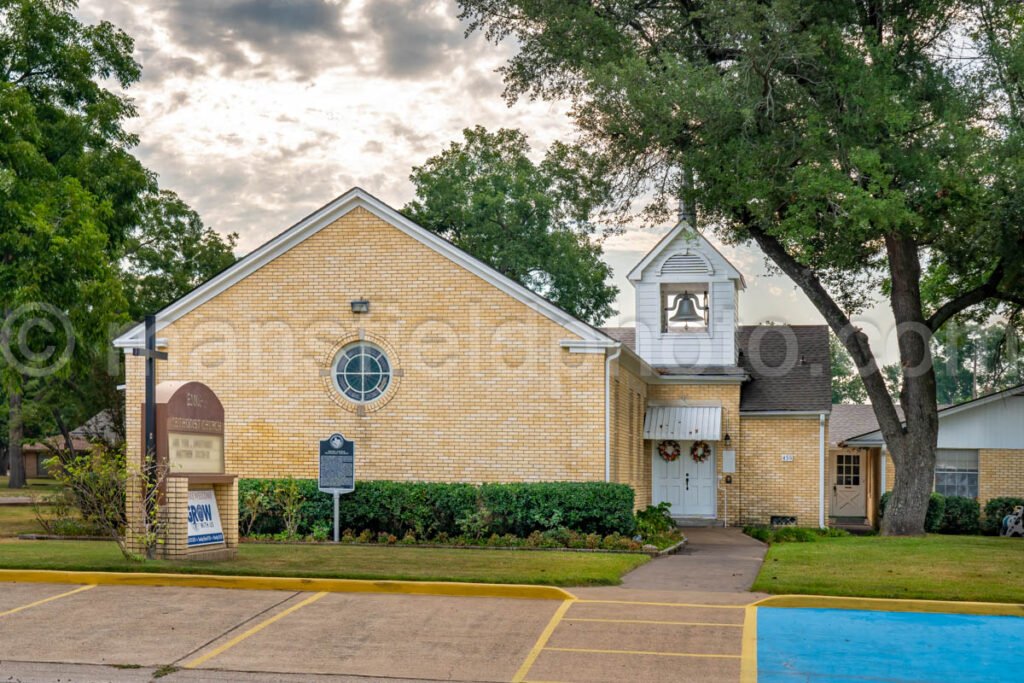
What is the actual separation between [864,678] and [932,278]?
84.7 feet

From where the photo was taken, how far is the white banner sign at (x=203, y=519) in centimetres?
1571

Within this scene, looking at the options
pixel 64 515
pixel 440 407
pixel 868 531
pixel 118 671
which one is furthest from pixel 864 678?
pixel 868 531

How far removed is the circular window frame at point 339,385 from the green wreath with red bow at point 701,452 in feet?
35.5

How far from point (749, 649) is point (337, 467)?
11.8 meters

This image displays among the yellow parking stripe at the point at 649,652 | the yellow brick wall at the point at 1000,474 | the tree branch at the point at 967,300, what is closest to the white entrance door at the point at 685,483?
the tree branch at the point at 967,300

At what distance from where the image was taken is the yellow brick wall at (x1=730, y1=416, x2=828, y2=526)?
30.3m

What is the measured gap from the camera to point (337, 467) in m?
21.2

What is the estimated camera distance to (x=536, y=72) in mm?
27719

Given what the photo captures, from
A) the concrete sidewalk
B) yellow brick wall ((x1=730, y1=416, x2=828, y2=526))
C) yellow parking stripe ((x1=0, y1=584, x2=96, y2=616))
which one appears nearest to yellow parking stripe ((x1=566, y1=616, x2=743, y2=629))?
the concrete sidewalk

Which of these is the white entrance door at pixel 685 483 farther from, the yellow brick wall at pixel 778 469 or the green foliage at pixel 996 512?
the green foliage at pixel 996 512

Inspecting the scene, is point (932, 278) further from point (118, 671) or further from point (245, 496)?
point (118, 671)

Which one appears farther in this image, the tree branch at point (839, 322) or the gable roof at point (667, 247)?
the gable roof at point (667, 247)

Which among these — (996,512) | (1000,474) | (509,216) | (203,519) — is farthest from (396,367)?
(509,216)

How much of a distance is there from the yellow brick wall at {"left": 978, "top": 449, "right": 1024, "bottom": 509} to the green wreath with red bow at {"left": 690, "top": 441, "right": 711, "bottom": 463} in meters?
7.69
